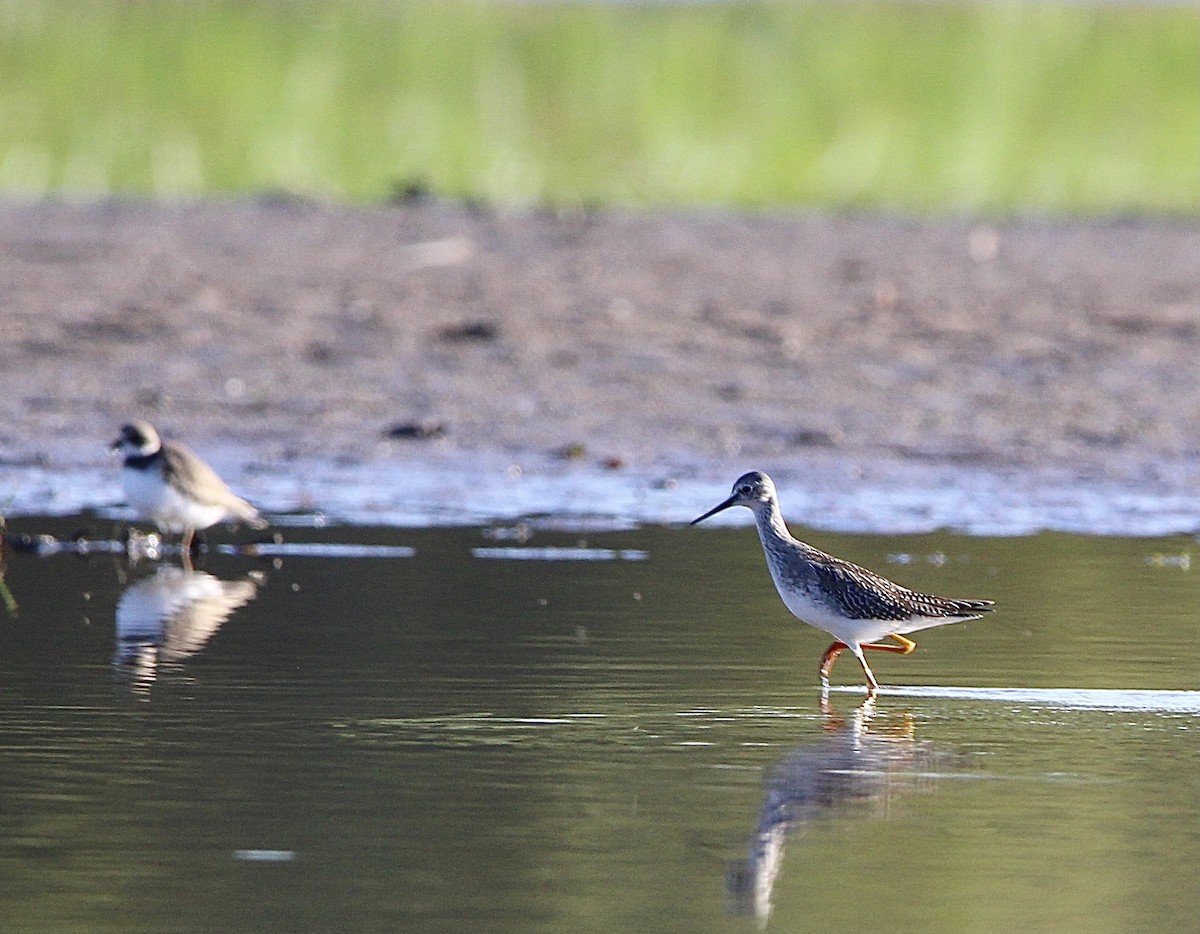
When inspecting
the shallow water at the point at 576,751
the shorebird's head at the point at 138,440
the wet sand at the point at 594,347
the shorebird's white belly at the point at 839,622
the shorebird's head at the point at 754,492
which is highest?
the wet sand at the point at 594,347

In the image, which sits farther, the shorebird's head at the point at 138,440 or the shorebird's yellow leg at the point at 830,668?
the shorebird's head at the point at 138,440

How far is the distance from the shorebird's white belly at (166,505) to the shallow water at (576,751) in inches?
28.7

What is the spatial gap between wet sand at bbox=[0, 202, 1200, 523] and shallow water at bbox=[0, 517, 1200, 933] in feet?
10.6

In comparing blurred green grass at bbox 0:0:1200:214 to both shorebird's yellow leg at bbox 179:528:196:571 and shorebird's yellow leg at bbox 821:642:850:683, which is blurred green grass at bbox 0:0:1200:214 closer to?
shorebird's yellow leg at bbox 179:528:196:571

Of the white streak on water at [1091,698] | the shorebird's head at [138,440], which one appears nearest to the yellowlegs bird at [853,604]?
the white streak on water at [1091,698]

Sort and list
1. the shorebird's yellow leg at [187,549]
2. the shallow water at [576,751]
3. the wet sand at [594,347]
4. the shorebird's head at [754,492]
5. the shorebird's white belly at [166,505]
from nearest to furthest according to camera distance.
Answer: the shallow water at [576,751], the shorebird's head at [754,492], the shorebird's yellow leg at [187,549], the shorebird's white belly at [166,505], the wet sand at [594,347]

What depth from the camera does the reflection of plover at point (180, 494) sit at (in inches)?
452

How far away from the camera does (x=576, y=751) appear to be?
7.10 metres

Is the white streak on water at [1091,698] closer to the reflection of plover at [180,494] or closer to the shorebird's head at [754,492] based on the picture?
the shorebird's head at [754,492]

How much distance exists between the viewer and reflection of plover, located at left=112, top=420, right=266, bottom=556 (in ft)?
37.7

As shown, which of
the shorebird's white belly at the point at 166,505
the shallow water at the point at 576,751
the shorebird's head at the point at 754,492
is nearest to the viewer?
the shallow water at the point at 576,751

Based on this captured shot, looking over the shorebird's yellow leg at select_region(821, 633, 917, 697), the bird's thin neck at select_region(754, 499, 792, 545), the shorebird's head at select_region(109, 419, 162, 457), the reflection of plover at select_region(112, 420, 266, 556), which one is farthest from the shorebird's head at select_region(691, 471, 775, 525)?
the shorebird's head at select_region(109, 419, 162, 457)

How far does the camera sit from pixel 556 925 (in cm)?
542

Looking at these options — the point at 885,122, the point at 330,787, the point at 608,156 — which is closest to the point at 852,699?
the point at 330,787
